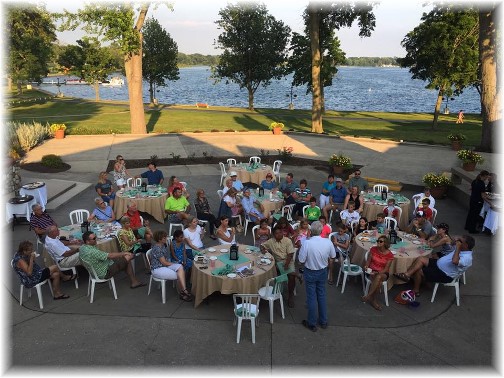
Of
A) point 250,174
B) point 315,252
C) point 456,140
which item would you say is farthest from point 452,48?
point 315,252

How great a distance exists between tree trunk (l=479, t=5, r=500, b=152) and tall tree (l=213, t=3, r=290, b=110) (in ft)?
104

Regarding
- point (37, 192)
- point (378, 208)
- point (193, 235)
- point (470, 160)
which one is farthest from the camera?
point (470, 160)

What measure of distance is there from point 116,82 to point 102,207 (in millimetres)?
137972

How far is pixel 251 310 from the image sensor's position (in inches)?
285

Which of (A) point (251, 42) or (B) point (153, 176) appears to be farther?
(A) point (251, 42)

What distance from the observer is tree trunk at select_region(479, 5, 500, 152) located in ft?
66.4

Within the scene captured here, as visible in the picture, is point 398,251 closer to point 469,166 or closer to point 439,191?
point 439,191

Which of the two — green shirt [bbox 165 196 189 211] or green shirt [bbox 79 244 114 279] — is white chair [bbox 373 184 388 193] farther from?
green shirt [bbox 79 244 114 279]

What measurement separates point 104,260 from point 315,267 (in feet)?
13.4

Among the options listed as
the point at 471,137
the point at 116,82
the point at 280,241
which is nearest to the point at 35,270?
the point at 280,241

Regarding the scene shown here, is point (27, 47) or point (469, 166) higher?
point (27, 47)

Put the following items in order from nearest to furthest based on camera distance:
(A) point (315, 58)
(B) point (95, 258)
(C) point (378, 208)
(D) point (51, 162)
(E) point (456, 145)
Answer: (B) point (95, 258), (C) point (378, 208), (D) point (51, 162), (E) point (456, 145), (A) point (315, 58)

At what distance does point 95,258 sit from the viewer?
321 inches

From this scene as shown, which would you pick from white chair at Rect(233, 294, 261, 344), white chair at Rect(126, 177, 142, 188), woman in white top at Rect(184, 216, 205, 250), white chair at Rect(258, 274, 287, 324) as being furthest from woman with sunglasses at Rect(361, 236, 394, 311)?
white chair at Rect(126, 177, 142, 188)
